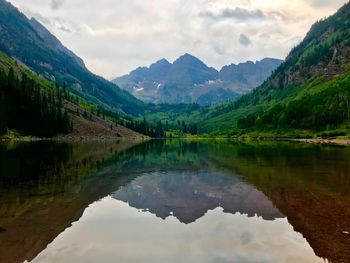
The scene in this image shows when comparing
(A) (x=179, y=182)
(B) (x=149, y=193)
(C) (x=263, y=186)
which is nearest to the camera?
(B) (x=149, y=193)

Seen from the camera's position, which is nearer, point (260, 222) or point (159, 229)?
point (159, 229)

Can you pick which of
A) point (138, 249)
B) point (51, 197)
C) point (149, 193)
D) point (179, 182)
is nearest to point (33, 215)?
point (51, 197)

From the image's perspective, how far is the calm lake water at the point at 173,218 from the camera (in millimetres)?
23781

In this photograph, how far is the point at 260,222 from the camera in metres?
32.6

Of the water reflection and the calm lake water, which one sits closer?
the calm lake water

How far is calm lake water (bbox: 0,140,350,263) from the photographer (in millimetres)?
23781

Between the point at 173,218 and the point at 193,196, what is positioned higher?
the point at 193,196

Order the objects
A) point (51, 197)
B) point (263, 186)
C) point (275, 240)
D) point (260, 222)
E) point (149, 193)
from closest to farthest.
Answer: point (275, 240) → point (260, 222) → point (51, 197) → point (149, 193) → point (263, 186)

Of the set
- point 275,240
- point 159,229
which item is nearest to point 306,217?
point 275,240

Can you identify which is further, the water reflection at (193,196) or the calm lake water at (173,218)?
the water reflection at (193,196)

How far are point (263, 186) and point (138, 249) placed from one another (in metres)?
29.6

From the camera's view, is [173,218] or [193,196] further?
[193,196]

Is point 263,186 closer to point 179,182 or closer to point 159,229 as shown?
point 179,182

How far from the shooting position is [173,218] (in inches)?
1326
